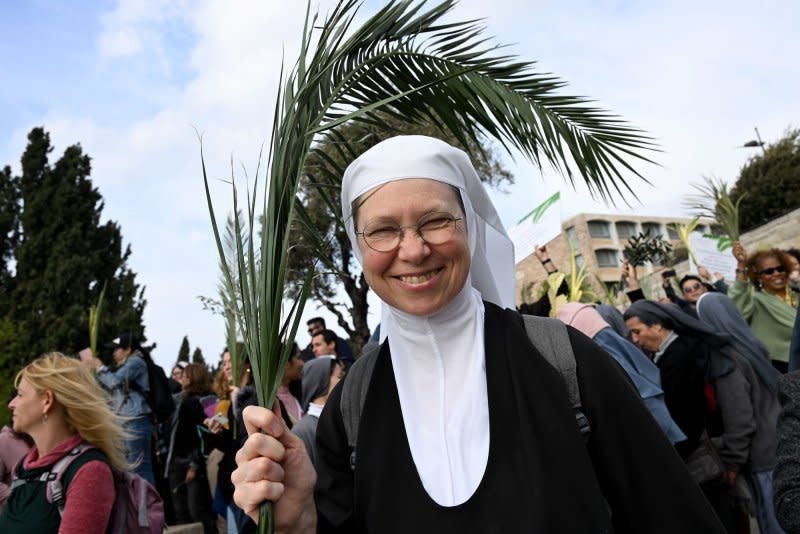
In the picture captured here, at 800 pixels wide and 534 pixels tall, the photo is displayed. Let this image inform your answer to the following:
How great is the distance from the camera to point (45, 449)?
2932 millimetres

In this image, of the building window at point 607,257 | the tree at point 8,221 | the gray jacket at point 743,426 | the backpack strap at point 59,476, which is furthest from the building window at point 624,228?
the backpack strap at point 59,476

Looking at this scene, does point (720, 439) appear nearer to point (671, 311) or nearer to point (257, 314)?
point (671, 311)

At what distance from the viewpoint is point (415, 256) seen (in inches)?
62.4

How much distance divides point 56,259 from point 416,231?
1118 inches

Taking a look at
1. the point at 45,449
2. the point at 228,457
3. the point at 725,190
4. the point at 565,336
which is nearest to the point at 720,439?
the point at 565,336

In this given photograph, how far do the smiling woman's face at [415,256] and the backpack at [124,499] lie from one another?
75.3 inches

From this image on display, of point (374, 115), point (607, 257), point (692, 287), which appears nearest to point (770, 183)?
point (692, 287)

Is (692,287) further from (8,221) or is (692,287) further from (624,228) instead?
(624,228)

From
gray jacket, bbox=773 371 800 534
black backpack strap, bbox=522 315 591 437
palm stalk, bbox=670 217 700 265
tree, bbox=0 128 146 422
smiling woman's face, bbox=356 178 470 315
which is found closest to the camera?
black backpack strap, bbox=522 315 591 437

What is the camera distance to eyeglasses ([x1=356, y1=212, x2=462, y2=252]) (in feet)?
5.31

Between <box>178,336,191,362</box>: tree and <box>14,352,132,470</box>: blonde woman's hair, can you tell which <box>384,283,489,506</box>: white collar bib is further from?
<box>178,336,191,362</box>: tree

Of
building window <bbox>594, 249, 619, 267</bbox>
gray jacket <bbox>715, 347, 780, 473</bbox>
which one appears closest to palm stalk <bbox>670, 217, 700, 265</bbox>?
gray jacket <bbox>715, 347, 780, 473</bbox>

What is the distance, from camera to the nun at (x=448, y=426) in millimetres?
1413

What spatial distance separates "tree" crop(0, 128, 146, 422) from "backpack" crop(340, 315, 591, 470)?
2401 cm
